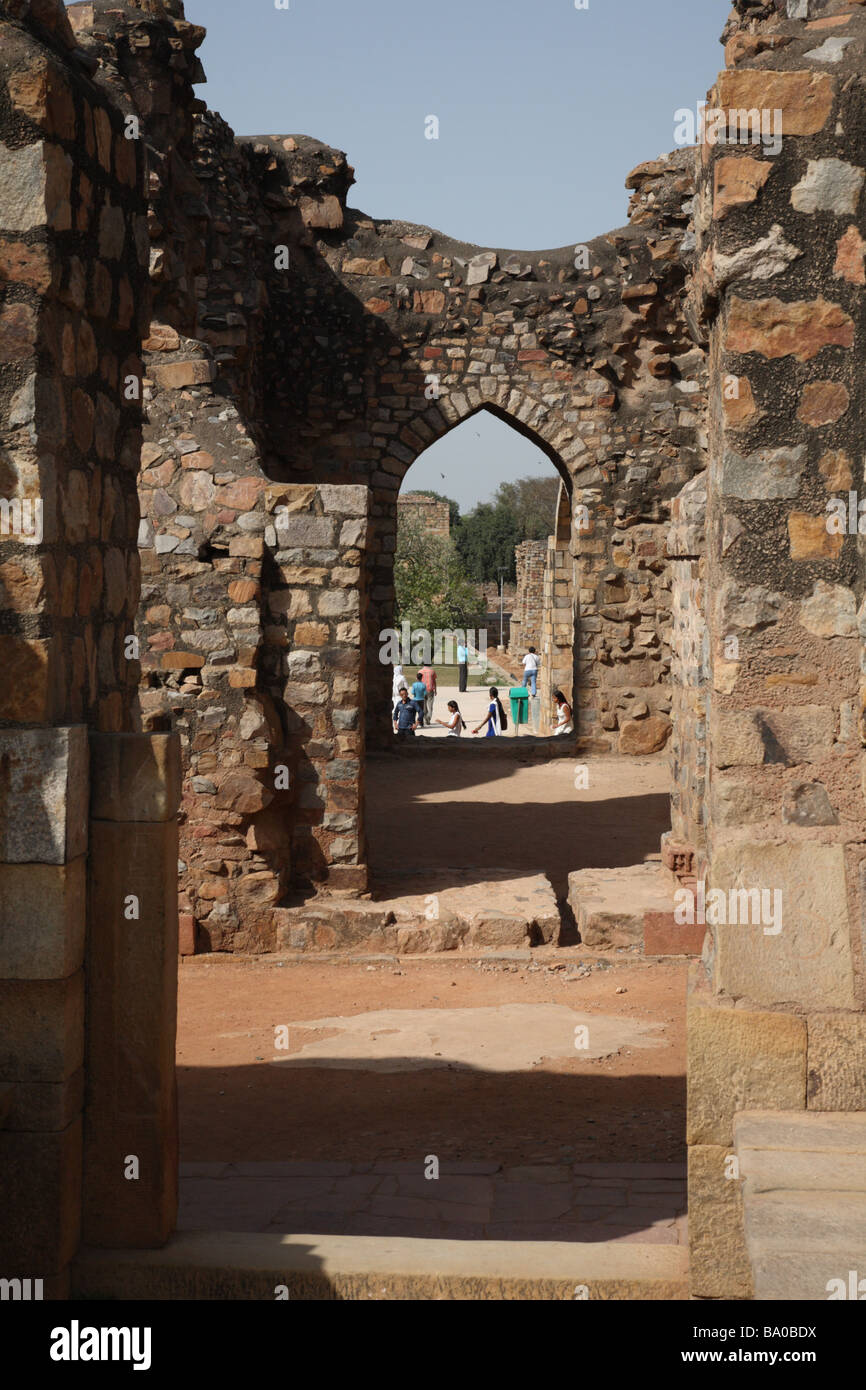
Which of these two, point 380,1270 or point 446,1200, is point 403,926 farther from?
point 380,1270

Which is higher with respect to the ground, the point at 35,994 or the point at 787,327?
the point at 787,327

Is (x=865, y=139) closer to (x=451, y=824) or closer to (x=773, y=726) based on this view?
(x=773, y=726)

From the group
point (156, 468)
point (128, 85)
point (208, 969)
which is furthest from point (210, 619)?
point (128, 85)

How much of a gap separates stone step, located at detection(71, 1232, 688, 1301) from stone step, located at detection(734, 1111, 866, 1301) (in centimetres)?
41

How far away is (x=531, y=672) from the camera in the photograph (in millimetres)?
22250

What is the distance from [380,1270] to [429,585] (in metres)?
28.8

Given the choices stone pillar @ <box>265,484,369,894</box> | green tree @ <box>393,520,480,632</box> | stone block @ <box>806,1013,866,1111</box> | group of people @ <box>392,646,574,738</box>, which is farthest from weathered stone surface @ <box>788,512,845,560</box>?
green tree @ <box>393,520,480,632</box>

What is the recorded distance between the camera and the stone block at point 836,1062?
2.88m

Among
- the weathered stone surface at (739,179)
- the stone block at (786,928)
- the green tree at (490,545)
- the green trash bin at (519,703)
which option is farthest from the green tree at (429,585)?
the stone block at (786,928)

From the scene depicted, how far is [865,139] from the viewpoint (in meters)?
2.92

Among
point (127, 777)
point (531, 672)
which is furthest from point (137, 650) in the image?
point (531, 672)

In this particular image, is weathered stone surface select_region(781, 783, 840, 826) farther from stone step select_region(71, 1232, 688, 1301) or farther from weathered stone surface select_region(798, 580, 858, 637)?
stone step select_region(71, 1232, 688, 1301)

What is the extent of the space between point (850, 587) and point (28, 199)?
2.09 m

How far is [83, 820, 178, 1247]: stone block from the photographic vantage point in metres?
3.12
